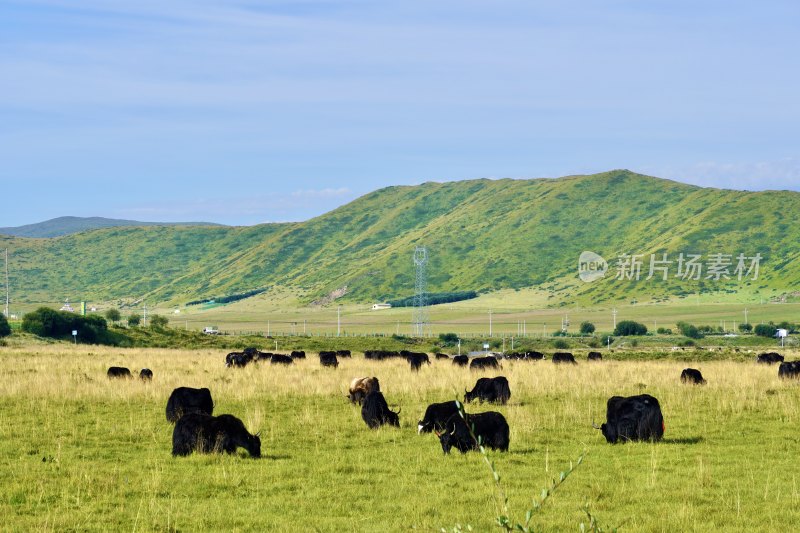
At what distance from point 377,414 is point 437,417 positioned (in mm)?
2718

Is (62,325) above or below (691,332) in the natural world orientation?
above

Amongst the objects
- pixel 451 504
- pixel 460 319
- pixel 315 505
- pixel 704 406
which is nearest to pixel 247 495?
pixel 315 505

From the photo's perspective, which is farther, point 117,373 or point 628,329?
point 628,329

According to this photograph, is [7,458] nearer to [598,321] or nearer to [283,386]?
[283,386]

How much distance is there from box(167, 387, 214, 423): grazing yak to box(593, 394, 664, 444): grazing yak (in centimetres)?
945

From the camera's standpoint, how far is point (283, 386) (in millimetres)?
32188

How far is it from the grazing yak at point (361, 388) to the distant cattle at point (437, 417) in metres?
7.25

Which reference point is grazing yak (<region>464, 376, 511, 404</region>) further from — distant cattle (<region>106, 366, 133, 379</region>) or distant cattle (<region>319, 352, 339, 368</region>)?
distant cattle (<region>319, 352, 339, 368</region>)

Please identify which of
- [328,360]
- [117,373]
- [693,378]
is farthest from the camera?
[328,360]

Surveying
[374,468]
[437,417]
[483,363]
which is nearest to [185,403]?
[437,417]

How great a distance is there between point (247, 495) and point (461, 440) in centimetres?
491

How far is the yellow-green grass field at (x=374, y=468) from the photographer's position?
1325 centimetres

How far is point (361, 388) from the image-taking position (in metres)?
28.3

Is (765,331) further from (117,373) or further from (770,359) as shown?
(117,373)
